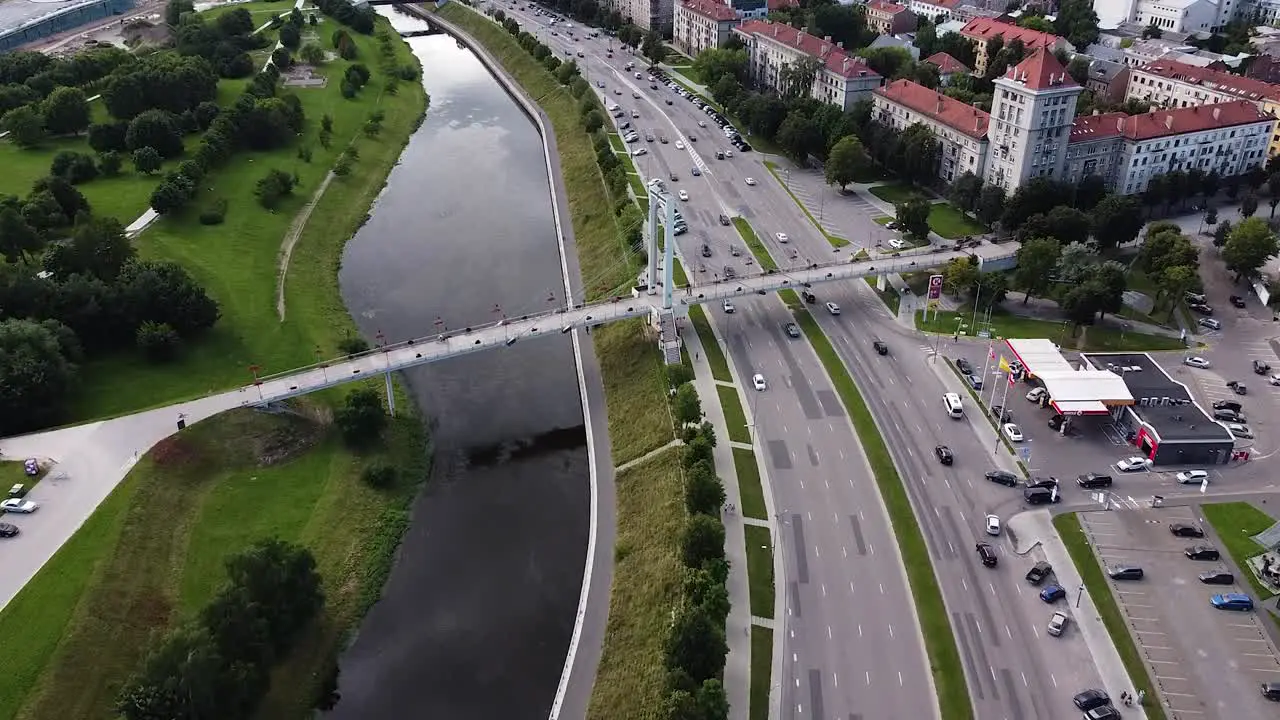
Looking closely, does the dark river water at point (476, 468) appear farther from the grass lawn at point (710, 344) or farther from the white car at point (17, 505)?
the white car at point (17, 505)

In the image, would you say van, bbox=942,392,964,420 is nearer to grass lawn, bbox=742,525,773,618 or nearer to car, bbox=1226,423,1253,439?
car, bbox=1226,423,1253,439

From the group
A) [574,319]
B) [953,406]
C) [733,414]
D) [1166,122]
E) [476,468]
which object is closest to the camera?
[953,406]

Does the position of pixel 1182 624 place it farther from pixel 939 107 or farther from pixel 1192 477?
pixel 939 107

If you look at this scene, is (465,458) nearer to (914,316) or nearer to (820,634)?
(820,634)

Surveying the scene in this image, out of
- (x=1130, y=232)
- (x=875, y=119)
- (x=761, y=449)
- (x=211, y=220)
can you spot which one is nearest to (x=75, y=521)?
(x=761, y=449)

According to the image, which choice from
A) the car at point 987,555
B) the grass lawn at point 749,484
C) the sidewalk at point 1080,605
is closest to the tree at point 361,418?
the grass lawn at point 749,484

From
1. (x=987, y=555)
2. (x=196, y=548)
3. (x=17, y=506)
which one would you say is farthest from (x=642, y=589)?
(x=17, y=506)
